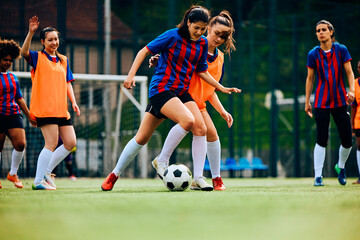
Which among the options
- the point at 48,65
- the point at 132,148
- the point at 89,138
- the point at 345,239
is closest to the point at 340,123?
the point at 132,148

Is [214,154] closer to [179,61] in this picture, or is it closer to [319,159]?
[179,61]

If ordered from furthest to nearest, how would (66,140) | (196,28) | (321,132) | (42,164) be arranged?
(321,132) < (66,140) < (42,164) < (196,28)

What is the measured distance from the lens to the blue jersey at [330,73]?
6316 mm

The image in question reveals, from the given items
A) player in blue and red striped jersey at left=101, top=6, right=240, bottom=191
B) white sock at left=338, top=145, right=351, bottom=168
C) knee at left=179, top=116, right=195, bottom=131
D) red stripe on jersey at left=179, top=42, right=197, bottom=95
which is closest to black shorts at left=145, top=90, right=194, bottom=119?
player in blue and red striped jersey at left=101, top=6, right=240, bottom=191

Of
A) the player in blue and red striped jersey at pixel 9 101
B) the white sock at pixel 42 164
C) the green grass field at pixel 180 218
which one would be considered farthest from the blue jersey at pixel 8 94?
the green grass field at pixel 180 218

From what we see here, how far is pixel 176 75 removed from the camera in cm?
518

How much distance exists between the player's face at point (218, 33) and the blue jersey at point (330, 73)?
56.4 inches

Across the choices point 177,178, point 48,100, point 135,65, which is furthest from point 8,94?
point 177,178

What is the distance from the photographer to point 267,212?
3.20 metres

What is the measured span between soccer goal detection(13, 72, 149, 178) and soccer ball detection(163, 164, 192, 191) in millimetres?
5810

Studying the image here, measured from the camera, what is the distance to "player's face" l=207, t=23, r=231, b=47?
5453 mm

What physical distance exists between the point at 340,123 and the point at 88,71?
5.89 metres

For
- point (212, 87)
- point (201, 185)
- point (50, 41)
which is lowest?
point (201, 185)

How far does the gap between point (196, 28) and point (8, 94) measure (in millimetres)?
2511
